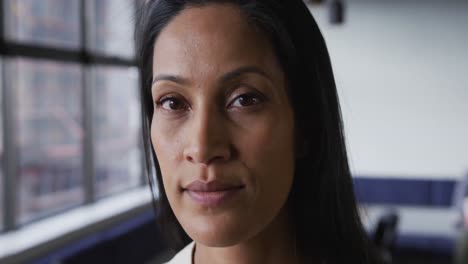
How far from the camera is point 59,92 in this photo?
387 cm

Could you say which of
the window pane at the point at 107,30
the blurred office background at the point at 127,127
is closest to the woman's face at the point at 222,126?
the blurred office background at the point at 127,127

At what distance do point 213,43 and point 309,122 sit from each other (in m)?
0.18

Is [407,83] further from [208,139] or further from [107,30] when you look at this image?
[208,139]

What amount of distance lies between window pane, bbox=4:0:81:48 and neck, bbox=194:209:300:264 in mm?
2768

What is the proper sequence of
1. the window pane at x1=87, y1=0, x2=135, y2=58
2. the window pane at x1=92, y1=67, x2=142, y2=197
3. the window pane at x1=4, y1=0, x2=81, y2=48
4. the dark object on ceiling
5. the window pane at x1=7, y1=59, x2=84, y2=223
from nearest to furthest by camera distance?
the window pane at x1=4, y1=0, x2=81, y2=48, the window pane at x1=7, y1=59, x2=84, y2=223, the dark object on ceiling, the window pane at x1=87, y1=0, x2=135, y2=58, the window pane at x1=92, y1=67, x2=142, y2=197

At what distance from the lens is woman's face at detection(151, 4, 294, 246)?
1.98 ft

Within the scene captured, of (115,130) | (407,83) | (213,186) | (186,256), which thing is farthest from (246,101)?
(407,83)

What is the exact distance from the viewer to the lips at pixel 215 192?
60 cm

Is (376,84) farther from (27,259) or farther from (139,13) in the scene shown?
(139,13)

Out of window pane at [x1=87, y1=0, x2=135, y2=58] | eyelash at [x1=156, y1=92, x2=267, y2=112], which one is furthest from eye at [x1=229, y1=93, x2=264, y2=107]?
window pane at [x1=87, y1=0, x2=135, y2=58]

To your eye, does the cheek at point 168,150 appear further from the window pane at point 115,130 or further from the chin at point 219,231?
the window pane at point 115,130

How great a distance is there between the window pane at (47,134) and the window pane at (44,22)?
0.15 m

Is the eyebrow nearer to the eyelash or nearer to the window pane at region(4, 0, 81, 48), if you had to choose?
the eyelash

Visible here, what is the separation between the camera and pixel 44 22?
143 inches
